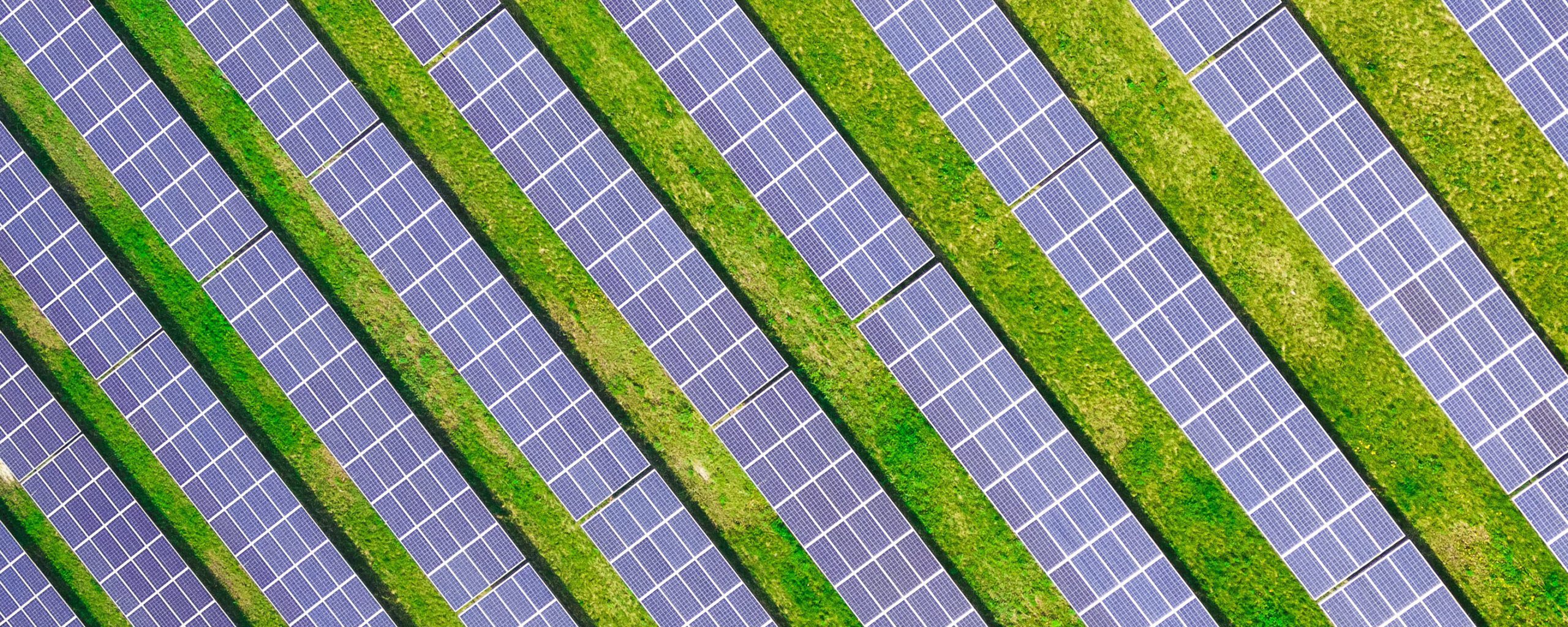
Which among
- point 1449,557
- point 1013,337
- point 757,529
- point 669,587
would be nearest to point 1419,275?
point 1449,557

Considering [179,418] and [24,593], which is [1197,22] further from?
[24,593]

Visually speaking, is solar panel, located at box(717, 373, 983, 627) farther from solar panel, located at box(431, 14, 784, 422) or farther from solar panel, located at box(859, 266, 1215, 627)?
solar panel, located at box(859, 266, 1215, 627)

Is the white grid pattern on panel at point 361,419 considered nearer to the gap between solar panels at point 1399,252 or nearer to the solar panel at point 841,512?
the solar panel at point 841,512

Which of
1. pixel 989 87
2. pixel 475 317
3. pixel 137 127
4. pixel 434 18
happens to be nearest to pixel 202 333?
pixel 137 127

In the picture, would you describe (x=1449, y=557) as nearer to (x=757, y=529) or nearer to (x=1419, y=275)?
(x=1419, y=275)

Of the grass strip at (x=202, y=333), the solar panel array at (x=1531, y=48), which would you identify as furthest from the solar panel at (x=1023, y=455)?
the grass strip at (x=202, y=333)

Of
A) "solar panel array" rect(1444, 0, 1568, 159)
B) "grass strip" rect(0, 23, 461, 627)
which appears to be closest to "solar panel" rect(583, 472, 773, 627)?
"grass strip" rect(0, 23, 461, 627)
